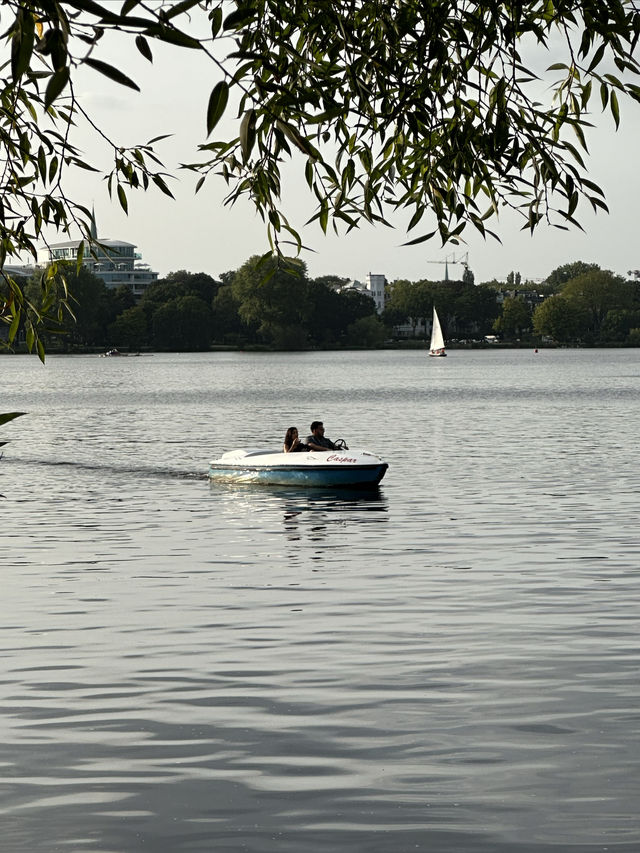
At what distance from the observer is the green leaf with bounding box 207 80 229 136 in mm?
5668

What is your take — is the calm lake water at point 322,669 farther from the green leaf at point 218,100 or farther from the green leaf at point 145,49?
the green leaf at point 145,49

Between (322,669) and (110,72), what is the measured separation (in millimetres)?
10212

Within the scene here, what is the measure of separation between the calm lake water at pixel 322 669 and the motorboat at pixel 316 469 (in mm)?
451

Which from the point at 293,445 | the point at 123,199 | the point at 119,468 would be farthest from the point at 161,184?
the point at 119,468

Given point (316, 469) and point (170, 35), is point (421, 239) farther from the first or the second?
point (316, 469)

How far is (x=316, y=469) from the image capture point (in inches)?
1415

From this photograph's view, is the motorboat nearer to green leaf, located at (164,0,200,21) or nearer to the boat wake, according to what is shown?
the boat wake

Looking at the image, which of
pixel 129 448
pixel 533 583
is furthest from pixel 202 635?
pixel 129 448

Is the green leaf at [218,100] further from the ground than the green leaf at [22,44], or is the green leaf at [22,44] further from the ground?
the green leaf at [22,44]

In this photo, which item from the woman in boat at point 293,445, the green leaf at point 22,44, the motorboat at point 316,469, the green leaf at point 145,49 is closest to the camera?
the green leaf at point 22,44

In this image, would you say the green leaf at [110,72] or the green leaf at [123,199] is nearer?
the green leaf at [110,72]

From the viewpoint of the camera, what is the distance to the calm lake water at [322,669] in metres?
9.66

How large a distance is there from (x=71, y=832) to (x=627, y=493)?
91.4 feet

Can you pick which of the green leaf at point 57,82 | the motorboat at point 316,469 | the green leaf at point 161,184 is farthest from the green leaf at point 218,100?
the motorboat at point 316,469
